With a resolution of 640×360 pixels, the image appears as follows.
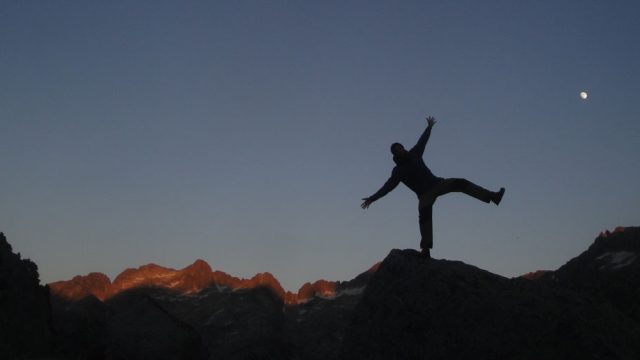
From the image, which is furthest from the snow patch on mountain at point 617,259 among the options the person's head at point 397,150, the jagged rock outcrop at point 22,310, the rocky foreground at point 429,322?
the person's head at point 397,150

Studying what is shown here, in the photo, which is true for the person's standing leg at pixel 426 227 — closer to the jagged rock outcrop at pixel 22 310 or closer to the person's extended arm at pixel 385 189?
the person's extended arm at pixel 385 189

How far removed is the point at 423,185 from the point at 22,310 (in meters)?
15.9

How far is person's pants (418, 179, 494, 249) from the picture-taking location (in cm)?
910

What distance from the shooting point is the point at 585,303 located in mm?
7086

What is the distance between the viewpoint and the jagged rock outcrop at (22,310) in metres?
16.1

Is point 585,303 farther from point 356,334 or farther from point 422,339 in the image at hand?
point 356,334

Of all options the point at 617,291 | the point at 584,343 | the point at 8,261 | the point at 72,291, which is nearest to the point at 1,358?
the point at 8,261

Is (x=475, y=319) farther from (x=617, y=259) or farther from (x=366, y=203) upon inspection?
(x=617, y=259)

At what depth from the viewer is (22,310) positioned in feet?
60.7

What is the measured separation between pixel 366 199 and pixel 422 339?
3387mm

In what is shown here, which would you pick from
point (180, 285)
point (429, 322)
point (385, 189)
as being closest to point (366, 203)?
point (385, 189)

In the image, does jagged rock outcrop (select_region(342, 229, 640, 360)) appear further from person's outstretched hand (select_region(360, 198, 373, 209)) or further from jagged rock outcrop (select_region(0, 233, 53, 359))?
jagged rock outcrop (select_region(0, 233, 53, 359))

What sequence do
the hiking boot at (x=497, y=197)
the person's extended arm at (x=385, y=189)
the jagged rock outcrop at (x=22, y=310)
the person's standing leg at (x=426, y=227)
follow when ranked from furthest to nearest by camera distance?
the jagged rock outcrop at (x=22, y=310)
the person's extended arm at (x=385, y=189)
the person's standing leg at (x=426, y=227)
the hiking boot at (x=497, y=197)

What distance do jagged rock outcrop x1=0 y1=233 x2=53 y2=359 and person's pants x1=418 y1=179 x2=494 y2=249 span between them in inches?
474
